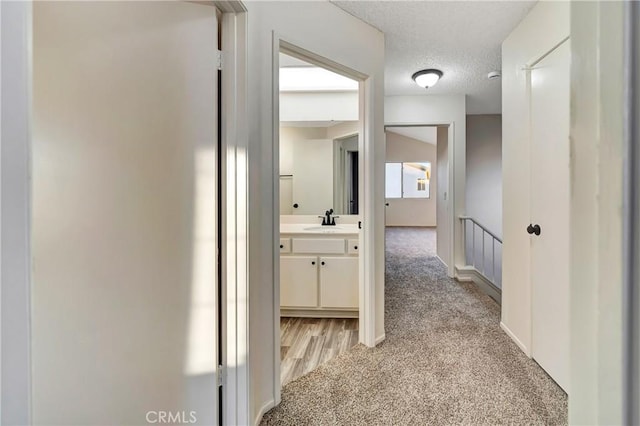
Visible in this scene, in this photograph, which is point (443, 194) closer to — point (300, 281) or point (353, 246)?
point (353, 246)

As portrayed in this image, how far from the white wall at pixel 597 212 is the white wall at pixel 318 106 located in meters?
2.87

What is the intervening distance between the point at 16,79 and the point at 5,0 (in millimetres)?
100

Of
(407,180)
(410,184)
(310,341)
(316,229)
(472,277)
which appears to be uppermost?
(407,180)

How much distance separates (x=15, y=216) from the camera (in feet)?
1.39

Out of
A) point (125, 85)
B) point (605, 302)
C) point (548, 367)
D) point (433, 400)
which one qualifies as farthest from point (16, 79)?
point (548, 367)

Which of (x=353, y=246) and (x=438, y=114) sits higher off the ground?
(x=438, y=114)

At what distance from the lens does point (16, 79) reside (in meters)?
0.41

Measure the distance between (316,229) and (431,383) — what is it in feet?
5.35

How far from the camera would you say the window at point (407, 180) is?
29.7 ft

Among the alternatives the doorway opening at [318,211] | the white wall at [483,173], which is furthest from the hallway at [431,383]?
the white wall at [483,173]

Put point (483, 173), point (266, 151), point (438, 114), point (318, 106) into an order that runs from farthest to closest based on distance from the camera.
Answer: point (483, 173), point (438, 114), point (318, 106), point (266, 151)

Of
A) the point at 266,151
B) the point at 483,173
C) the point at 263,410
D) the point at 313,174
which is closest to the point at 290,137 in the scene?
the point at 313,174

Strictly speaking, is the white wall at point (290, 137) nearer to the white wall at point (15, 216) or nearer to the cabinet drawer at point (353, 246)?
the cabinet drawer at point (353, 246)

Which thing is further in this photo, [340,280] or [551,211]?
[340,280]
